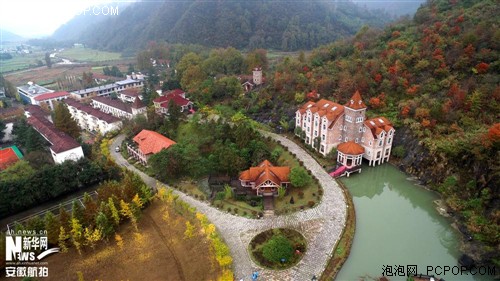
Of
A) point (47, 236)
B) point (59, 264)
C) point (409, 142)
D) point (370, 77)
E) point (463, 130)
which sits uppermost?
point (370, 77)

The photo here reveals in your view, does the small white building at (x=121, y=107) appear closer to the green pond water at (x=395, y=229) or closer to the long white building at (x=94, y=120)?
the long white building at (x=94, y=120)

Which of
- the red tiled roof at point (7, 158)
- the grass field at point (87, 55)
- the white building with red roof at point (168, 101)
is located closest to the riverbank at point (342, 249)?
the white building with red roof at point (168, 101)

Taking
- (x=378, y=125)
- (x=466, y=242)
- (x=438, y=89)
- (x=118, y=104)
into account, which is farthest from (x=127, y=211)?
(x=438, y=89)


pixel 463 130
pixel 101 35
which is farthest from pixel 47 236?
pixel 101 35

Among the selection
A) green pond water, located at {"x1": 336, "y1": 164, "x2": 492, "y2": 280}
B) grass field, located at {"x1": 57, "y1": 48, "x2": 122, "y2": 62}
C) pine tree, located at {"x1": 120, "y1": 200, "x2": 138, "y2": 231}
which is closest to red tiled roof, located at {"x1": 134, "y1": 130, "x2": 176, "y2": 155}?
pine tree, located at {"x1": 120, "y1": 200, "x2": 138, "y2": 231}

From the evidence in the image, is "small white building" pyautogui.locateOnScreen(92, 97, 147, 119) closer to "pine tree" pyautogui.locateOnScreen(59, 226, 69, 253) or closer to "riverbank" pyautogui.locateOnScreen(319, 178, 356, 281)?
"pine tree" pyautogui.locateOnScreen(59, 226, 69, 253)

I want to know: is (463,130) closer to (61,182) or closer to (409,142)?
(409,142)
